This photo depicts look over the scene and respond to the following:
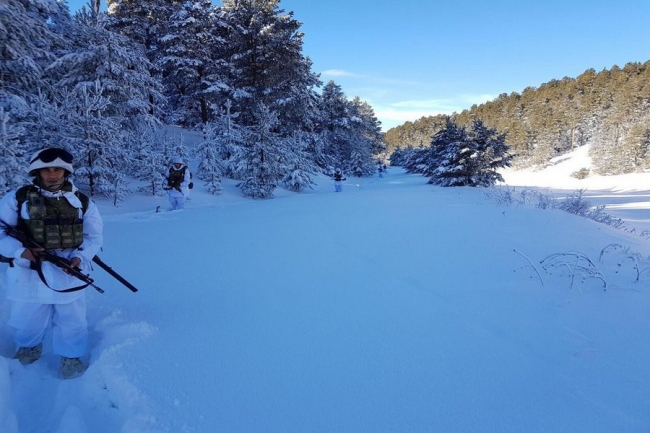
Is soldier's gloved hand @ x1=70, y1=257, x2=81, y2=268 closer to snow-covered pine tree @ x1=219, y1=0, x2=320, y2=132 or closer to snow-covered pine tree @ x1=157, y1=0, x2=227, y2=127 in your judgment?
snow-covered pine tree @ x1=219, y1=0, x2=320, y2=132

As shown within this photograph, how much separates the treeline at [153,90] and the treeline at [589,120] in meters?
20.6

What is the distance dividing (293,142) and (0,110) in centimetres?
1382

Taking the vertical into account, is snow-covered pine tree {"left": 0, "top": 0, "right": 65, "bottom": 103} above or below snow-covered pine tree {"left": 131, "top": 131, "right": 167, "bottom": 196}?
above

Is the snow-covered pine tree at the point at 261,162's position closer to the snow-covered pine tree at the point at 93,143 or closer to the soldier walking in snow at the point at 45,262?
the snow-covered pine tree at the point at 93,143

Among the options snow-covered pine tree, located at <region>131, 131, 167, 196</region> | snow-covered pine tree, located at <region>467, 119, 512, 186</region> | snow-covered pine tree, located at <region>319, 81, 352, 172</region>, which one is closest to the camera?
snow-covered pine tree, located at <region>131, 131, 167, 196</region>

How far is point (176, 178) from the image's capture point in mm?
10086

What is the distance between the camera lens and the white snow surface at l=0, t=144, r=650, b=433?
6.37ft

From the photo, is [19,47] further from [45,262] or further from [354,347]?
[354,347]

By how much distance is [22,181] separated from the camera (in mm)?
8141

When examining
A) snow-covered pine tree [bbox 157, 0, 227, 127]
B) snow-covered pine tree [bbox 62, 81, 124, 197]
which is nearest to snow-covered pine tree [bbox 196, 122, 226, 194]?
snow-covered pine tree [bbox 62, 81, 124, 197]

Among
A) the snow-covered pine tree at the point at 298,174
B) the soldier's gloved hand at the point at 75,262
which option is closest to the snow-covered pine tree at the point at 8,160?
the soldier's gloved hand at the point at 75,262

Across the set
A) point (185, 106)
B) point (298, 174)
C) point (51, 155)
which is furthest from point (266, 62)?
point (51, 155)

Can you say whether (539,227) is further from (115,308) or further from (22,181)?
(22,181)

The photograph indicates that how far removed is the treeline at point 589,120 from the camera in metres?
41.3
